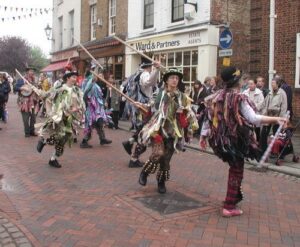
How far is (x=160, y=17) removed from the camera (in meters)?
18.3

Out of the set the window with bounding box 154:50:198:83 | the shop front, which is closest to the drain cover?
the shop front

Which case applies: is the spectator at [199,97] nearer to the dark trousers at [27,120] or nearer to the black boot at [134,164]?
the dark trousers at [27,120]

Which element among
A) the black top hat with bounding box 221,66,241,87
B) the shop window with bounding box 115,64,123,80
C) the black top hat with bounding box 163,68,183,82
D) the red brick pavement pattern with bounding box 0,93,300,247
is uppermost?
the shop window with bounding box 115,64,123,80

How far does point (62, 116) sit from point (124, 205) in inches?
107

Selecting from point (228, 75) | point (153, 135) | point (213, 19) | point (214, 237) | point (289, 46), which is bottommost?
point (214, 237)

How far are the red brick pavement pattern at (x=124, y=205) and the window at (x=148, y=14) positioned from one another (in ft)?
36.3

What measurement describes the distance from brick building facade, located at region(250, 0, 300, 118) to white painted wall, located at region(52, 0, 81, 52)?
13460 millimetres

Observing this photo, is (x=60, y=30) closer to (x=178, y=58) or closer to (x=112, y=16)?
(x=112, y=16)

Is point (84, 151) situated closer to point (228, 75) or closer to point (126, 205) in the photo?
point (126, 205)

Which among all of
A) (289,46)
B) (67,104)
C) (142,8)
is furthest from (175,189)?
(142,8)

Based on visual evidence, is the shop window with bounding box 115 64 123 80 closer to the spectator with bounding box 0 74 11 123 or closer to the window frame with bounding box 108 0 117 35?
the window frame with bounding box 108 0 117 35

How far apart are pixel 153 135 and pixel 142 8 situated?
576 inches

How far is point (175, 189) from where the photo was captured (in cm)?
670

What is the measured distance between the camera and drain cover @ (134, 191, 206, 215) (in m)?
5.70
